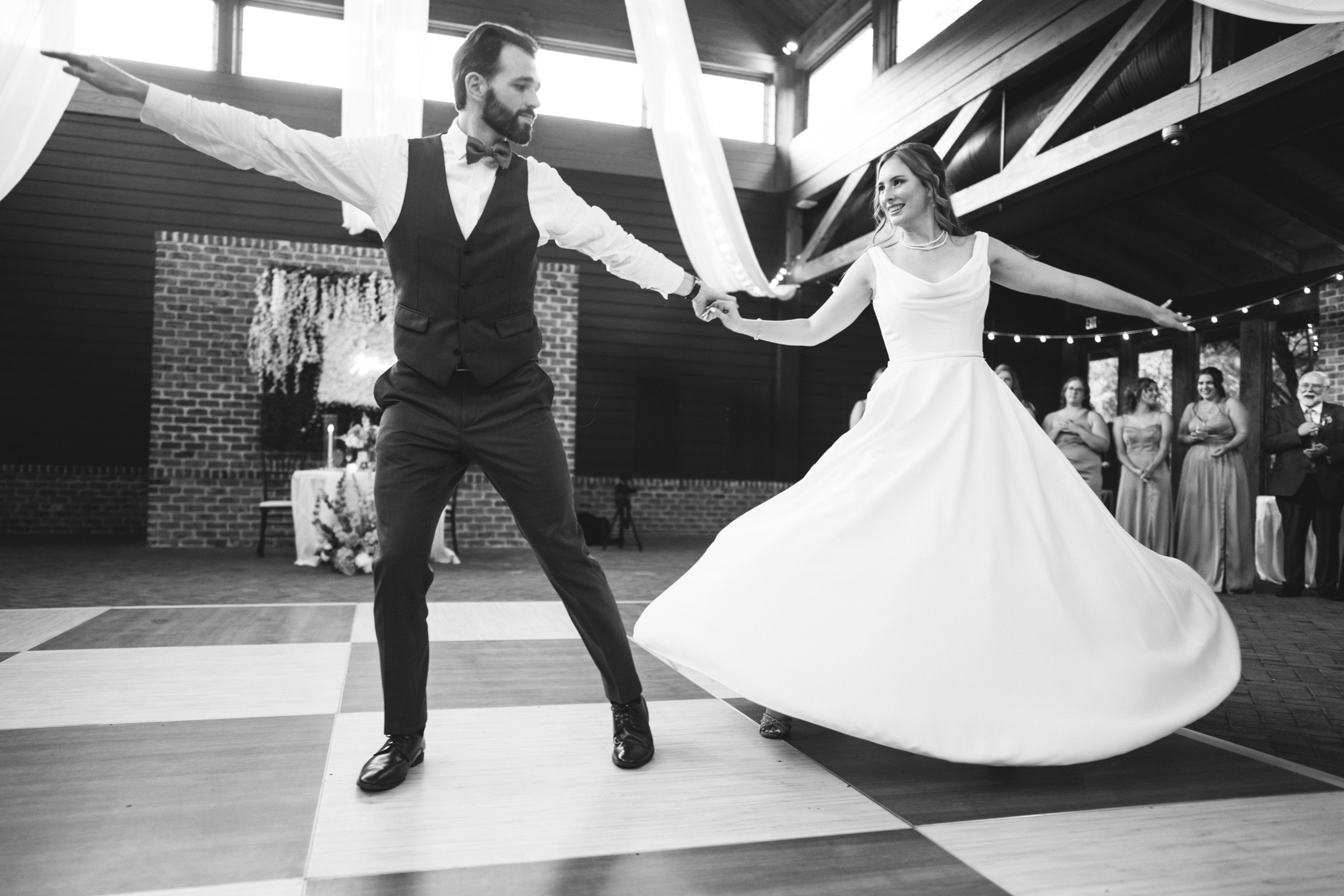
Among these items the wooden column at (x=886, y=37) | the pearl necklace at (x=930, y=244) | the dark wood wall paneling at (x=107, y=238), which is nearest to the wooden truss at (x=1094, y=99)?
the wooden column at (x=886, y=37)

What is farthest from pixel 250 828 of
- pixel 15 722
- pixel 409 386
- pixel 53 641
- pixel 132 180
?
pixel 132 180

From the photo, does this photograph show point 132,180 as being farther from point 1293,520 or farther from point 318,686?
point 1293,520

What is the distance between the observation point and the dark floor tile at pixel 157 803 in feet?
4.72

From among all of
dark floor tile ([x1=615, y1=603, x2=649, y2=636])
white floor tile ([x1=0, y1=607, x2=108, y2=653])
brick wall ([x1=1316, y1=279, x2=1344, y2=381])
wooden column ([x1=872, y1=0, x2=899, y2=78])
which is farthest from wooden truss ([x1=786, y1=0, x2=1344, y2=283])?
white floor tile ([x1=0, y1=607, x2=108, y2=653])

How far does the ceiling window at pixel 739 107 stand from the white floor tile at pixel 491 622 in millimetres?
7230

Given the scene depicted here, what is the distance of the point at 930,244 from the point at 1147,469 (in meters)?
4.82

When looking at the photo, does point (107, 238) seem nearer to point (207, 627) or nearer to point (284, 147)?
point (207, 627)

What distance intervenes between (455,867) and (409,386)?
943mm

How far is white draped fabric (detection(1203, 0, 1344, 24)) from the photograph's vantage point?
286cm

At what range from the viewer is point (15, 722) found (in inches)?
88.4

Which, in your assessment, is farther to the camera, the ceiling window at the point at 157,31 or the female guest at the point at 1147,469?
the ceiling window at the point at 157,31

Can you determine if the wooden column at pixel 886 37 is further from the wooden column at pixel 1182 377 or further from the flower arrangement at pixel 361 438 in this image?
the flower arrangement at pixel 361 438

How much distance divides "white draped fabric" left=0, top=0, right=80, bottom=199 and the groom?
68.2 inches

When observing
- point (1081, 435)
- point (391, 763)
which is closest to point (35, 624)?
point (391, 763)
